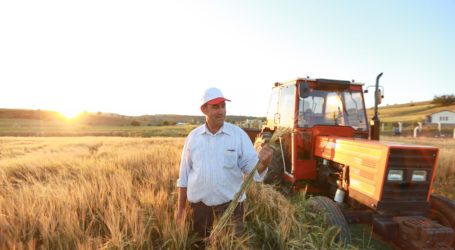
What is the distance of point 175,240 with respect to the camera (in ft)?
8.70

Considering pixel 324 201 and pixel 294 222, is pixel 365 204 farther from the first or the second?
pixel 294 222

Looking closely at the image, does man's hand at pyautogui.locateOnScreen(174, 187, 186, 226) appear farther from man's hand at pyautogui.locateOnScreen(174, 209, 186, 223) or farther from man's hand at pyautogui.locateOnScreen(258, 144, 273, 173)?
man's hand at pyautogui.locateOnScreen(258, 144, 273, 173)

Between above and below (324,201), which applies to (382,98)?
above

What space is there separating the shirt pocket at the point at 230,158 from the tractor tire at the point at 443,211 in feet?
10.6

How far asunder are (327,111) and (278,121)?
1026 millimetres

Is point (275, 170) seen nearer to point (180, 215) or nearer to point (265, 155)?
point (180, 215)

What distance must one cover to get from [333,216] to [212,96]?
6.85ft

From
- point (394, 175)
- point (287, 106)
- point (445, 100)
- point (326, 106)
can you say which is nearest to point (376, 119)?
point (326, 106)

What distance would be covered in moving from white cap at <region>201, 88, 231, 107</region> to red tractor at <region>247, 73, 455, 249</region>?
0.59 metres

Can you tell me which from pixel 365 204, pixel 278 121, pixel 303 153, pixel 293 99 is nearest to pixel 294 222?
pixel 365 204

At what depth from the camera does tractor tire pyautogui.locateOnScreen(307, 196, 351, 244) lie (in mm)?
3797

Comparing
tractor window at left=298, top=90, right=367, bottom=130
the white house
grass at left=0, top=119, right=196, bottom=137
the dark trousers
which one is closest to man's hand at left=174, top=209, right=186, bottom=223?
the dark trousers

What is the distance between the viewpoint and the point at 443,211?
4.46 metres

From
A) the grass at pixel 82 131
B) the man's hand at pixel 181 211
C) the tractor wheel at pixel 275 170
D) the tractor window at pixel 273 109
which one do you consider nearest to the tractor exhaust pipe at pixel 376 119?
the tractor wheel at pixel 275 170
